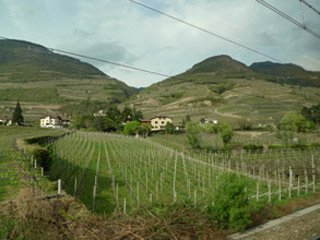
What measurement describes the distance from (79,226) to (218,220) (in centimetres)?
454

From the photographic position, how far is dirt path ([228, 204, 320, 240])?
11.6m

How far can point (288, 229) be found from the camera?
1255 cm

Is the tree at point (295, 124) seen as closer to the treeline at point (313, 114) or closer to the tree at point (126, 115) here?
the treeline at point (313, 114)

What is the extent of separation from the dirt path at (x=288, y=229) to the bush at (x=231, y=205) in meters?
0.37

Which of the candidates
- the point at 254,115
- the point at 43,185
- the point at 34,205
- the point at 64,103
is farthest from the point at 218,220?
the point at 64,103

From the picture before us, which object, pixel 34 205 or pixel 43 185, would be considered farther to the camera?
pixel 43 185

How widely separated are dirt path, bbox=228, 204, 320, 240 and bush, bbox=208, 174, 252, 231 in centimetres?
37

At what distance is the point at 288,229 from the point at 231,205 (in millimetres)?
2162

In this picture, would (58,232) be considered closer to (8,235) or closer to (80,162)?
(8,235)

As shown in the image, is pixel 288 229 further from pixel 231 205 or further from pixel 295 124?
pixel 295 124

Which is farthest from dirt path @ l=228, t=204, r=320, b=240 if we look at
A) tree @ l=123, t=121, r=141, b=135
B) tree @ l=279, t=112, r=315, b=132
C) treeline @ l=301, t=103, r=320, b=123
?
treeline @ l=301, t=103, r=320, b=123

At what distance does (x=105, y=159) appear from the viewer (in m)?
45.0

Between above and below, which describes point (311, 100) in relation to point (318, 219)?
above

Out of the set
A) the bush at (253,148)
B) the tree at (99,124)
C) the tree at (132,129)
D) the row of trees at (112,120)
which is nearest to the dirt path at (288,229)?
the bush at (253,148)
